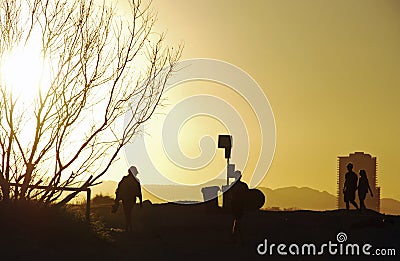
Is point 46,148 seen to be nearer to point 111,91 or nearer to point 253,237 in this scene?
point 111,91

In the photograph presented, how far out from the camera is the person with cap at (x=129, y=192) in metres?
24.0

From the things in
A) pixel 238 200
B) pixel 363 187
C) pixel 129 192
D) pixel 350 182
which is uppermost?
pixel 350 182

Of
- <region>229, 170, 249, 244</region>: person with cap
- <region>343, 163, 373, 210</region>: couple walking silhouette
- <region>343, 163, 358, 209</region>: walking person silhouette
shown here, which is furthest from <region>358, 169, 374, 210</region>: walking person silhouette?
<region>229, 170, 249, 244</region>: person with cap

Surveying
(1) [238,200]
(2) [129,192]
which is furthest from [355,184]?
(2) [129,192]

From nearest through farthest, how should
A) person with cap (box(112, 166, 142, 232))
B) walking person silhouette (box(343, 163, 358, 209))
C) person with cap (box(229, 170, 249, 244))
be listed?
Answer: 1. person with cap (box(229, 170, 249, 244))
2. person with cap (box(112, 166, 142, 232))
3. walking person silhouette (box(343, 163, 358, 209))

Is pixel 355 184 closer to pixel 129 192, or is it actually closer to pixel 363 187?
pixel 363 187

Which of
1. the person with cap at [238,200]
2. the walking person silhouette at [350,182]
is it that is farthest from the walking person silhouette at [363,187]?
the person with cap at [238,200]

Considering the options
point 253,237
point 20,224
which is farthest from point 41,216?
point 253,237

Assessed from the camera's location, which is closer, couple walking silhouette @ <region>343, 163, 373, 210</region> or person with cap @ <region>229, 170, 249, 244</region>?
person with cap @ <region>229, 170, 249, 244</region>

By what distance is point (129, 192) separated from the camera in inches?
946

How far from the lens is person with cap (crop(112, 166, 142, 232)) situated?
23953mm

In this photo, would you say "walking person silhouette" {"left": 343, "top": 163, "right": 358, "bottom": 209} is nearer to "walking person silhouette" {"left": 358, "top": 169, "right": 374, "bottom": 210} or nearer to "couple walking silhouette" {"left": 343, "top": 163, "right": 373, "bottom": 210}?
"couple walking silhouette" {"left": 343, "top": 163, "right": 373, "bottom": 210}

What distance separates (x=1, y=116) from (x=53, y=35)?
225 centimetres

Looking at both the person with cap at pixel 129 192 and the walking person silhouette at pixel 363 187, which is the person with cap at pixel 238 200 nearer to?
the person with cap at pixel 129 192
